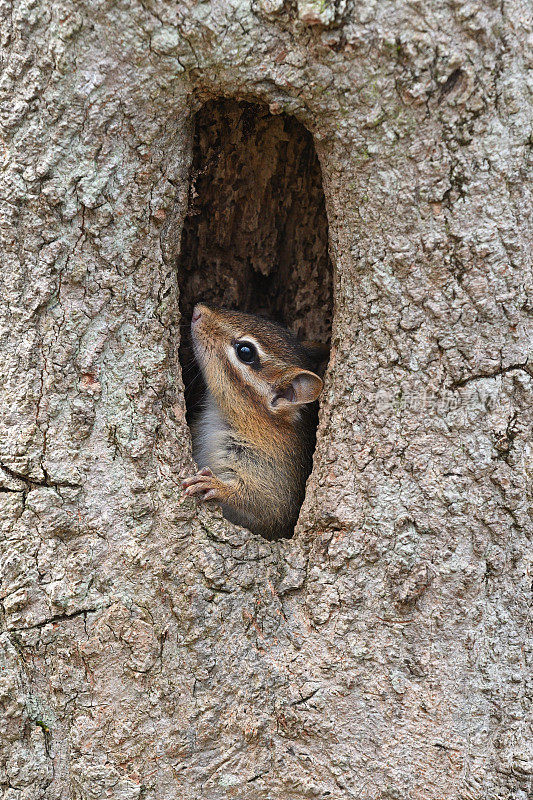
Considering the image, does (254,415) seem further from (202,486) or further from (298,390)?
(202,486)

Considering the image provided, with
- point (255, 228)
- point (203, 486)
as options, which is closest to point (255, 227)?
point (255, 228)

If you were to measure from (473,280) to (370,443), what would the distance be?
0.87m

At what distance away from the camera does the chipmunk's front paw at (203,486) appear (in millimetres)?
3377

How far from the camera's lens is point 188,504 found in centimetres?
337

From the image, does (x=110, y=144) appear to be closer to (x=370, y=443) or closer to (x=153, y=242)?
(x=153, y=242)

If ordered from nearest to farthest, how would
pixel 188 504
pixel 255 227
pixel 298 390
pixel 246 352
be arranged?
pixel 188 504, pixel 298 390, pixel 246 352, pixel 255 227

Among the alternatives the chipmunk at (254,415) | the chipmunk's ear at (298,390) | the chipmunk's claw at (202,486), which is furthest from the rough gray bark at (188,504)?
the chipmunk at (254,415)

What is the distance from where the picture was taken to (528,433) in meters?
3.15

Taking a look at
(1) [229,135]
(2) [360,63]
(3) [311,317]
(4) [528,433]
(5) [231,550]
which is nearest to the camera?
(2) [360,63]

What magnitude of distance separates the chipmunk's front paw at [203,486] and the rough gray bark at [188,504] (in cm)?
7

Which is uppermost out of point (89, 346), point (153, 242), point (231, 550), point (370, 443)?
point (153, 242)

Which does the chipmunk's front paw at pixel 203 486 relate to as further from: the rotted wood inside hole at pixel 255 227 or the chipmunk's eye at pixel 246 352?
the rotted wood inside hole at pixel 255 227

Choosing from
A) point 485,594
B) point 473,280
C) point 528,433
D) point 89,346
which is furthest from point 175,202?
point 485,594

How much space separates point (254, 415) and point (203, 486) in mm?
1051
